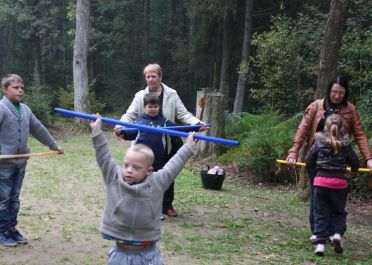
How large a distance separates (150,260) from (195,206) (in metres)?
4.46

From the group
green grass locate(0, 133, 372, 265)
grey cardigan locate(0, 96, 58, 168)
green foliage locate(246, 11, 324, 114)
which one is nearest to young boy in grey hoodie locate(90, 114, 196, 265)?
green grass locate(0, 133, 372, 265)

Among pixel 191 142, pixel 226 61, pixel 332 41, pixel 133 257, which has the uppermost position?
pixel 226 61

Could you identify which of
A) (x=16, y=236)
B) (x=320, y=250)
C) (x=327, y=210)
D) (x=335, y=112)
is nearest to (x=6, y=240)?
(x=16, y=236)

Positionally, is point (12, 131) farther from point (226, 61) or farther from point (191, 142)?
point (226, 61)

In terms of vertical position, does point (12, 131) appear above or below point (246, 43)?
below

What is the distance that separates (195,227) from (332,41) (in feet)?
12.1

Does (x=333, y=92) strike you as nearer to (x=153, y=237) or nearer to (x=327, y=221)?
(x=327, y=221)

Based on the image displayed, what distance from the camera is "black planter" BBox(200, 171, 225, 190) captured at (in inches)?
352

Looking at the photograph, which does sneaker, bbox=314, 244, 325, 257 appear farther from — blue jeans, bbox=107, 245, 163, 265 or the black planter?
the black planter

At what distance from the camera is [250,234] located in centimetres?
620

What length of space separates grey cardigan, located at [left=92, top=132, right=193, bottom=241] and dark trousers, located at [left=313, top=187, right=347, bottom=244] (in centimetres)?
274

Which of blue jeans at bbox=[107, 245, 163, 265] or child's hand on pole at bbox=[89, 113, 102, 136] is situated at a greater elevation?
child's hand on pole at bbox=[89, 113, 102, 136]

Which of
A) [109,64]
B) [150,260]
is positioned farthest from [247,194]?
[109,64]

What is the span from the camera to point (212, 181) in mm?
8969
